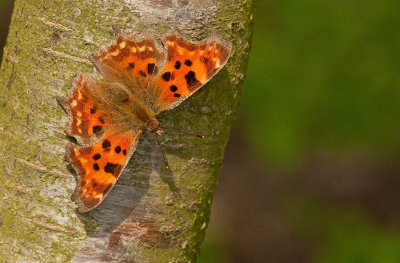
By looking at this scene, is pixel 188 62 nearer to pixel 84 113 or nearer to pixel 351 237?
pixel 84 113

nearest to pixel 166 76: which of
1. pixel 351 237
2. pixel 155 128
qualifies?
pixel 155 128

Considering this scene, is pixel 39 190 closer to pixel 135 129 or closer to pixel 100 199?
pixel 100 199

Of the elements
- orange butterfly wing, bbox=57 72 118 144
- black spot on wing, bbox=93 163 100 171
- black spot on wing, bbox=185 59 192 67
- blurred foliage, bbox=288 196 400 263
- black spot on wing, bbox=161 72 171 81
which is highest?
black spot on wing, bbox=185 59 192 67

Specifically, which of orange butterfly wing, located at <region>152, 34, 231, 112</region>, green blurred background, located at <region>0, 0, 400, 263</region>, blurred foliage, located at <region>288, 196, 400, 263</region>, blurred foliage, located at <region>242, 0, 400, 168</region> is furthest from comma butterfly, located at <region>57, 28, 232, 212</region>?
blurred foliage, located at <region>288, 196, 400, 263</region>

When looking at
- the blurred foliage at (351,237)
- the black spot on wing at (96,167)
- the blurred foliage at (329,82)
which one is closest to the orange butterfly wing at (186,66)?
the black spot on wing at (96,167)

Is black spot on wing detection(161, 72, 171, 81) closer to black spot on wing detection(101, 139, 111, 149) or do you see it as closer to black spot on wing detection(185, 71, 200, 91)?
black spot on wing detection(185, 71, 200, 91)

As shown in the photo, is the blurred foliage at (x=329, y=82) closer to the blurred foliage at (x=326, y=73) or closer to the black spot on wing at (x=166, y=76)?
the blurred foliage at (x=326, y=73)

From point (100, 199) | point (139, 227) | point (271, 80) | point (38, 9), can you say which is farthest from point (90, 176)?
point (271, 80)
